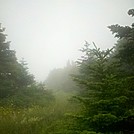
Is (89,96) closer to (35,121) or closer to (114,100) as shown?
→ (114,100)

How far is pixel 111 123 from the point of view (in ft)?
25.1

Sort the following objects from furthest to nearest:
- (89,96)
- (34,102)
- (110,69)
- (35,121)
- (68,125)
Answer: (34,102)
(35,121)
(110,69)
(89,96)
(68,125)

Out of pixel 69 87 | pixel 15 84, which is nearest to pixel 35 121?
pixel 15 84

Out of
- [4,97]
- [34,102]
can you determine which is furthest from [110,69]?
[4,97]

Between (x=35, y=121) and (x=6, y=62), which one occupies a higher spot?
(x=6, y=62)

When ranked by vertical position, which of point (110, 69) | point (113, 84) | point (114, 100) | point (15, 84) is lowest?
point (114, 100)

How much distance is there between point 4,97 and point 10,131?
891 cm

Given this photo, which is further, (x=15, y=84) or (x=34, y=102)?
(x=15, y=84)

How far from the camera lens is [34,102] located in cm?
1811

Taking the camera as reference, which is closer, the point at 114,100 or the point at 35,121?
the point at 114,100

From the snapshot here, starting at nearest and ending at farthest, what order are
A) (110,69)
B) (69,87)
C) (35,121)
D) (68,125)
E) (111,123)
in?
(111,123) → (68,125) → (110,69) → (35,121) → (69,87)

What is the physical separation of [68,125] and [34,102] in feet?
33.4

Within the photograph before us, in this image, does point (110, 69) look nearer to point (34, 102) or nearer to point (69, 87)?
point (34, 102)

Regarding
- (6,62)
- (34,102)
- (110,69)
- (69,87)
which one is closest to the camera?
(110,69)
